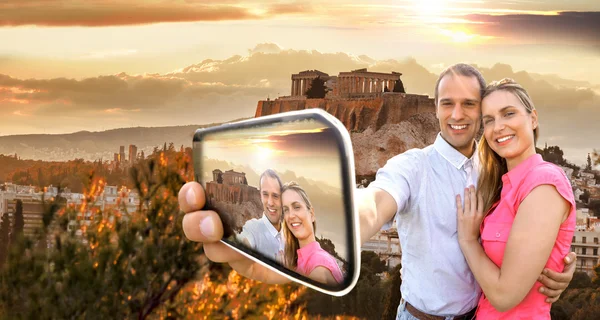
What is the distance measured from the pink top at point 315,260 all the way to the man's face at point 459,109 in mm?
585

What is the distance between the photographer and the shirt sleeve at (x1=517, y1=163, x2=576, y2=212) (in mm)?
1028

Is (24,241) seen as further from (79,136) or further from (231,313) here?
(79,136)

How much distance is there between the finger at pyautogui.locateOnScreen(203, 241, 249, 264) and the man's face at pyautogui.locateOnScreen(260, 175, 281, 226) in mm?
233

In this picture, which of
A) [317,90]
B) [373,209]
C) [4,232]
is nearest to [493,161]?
[373,209]

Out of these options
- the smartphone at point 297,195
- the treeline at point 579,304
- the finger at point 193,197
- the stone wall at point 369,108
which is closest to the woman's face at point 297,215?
the smartphone at point 297,195

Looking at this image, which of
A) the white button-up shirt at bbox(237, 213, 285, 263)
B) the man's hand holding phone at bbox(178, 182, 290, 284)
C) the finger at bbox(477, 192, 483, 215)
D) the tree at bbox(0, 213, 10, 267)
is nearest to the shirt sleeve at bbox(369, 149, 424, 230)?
the finger at bbox(477, 192, 483, 215)

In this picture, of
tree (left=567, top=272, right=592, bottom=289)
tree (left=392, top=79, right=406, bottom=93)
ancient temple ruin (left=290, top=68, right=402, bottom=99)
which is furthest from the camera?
tree (left=392, top=79, right=406, bottom=93)

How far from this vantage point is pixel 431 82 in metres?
22.5

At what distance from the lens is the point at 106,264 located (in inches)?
181

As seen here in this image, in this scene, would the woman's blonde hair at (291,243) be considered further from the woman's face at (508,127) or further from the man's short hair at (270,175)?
the woman's face at (508,127)

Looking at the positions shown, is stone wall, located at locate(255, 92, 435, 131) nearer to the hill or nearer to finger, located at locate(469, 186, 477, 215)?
the hill

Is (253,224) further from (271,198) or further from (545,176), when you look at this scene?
(545,176)

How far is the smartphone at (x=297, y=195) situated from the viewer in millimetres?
631

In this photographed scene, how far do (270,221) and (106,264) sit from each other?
413cm
